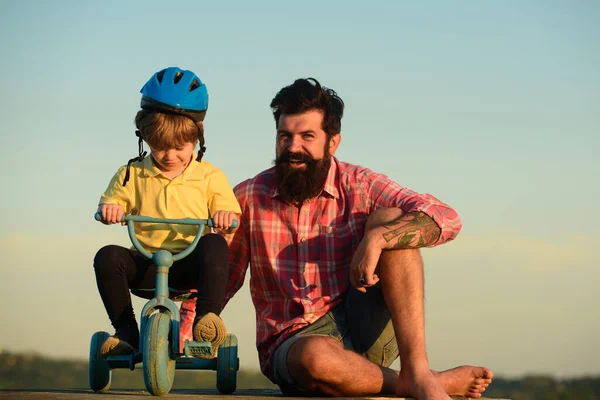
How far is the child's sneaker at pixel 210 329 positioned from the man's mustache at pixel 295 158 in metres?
1.31

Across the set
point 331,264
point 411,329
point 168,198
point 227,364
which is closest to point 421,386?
point 411,329

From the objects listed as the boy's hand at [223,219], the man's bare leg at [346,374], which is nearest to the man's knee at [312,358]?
the man's bare leg at [346,374]

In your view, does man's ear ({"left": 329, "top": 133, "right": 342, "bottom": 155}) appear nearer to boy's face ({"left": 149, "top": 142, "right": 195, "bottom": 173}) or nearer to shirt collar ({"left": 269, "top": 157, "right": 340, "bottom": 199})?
shirt collar ({"left": 269, "top": 157, "right": 340, "bottom": 199})

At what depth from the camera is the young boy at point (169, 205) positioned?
16.8 feet

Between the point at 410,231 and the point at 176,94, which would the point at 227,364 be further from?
the point at 176,94

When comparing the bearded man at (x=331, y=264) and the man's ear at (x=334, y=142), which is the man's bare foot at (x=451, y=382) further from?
the man's ear at (x=334, y=142)

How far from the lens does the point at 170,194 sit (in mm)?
5324

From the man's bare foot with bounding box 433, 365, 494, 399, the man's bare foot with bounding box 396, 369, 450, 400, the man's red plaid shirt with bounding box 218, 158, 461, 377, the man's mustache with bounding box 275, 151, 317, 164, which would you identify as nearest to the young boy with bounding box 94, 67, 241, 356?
the man's red plaid shirt with bounding box 218, 158, 461, 377

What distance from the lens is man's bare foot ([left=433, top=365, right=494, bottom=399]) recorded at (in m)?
5.30

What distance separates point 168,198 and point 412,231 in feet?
4.84

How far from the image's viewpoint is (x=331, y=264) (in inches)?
225

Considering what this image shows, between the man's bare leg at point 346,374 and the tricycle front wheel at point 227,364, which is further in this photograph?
the tricycle front wheel at point 227,364

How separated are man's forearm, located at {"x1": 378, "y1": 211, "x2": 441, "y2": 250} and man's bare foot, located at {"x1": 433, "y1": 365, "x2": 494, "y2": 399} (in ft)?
2.57

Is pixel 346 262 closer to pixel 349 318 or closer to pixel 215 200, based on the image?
pixel 349 318
